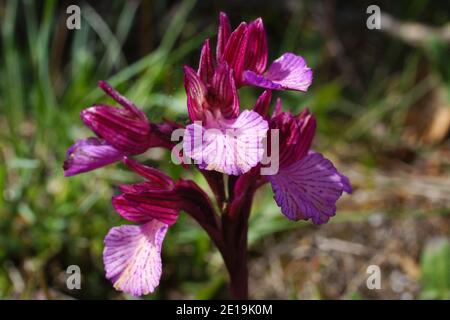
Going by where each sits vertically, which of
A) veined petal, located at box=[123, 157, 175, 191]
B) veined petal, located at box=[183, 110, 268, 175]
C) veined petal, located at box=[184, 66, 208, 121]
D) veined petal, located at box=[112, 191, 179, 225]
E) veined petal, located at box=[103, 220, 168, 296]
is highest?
veined petal, located at box=[184, 66, 208, 121]

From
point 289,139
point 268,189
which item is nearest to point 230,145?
point 289,139

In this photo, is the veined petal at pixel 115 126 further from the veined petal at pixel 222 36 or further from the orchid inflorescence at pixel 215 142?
the veined petal at pixel 222 36

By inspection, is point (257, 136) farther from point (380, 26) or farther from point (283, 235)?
point (380, 26)

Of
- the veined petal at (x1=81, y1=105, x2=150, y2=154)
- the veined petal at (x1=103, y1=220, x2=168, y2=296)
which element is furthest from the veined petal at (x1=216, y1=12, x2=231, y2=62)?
the veined petal at (x1=103, y1=220, x2=168, y2=296)

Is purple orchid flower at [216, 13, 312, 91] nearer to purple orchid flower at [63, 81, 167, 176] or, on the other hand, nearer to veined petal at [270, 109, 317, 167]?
veined petal at [270, 109, 317, 167]

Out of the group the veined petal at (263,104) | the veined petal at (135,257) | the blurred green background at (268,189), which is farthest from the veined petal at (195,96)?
the blurred green background at (268,189)
